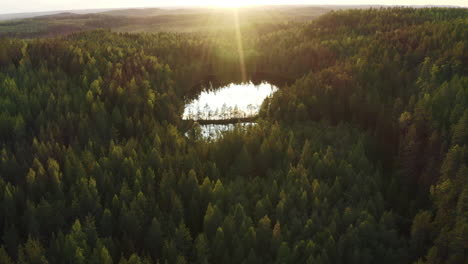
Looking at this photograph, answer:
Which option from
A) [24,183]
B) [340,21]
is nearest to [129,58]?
[24,183]

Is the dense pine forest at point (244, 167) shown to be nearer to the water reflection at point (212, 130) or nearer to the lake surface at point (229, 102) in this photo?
the water reflection at point (212, 130)

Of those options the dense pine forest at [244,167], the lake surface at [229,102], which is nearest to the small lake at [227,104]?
the lake surface at [229,102]

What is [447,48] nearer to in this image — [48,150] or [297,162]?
[297,162]

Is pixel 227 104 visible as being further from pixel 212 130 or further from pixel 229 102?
pixel 212 130

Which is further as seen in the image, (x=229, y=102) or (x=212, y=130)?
(x=229, y=102)

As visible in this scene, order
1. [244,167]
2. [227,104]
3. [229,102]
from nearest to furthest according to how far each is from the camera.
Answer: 1. [244,167]
2. [227,104]
3. [229,102]

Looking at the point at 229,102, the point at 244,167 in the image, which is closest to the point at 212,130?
the point at 229,102

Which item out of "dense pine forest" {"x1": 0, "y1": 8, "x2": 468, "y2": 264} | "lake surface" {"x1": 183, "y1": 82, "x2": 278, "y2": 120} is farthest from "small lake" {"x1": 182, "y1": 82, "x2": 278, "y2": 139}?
"dense pine forest" {"x1": 0, "y1": 8, "x2": 468, "y2": 264}
